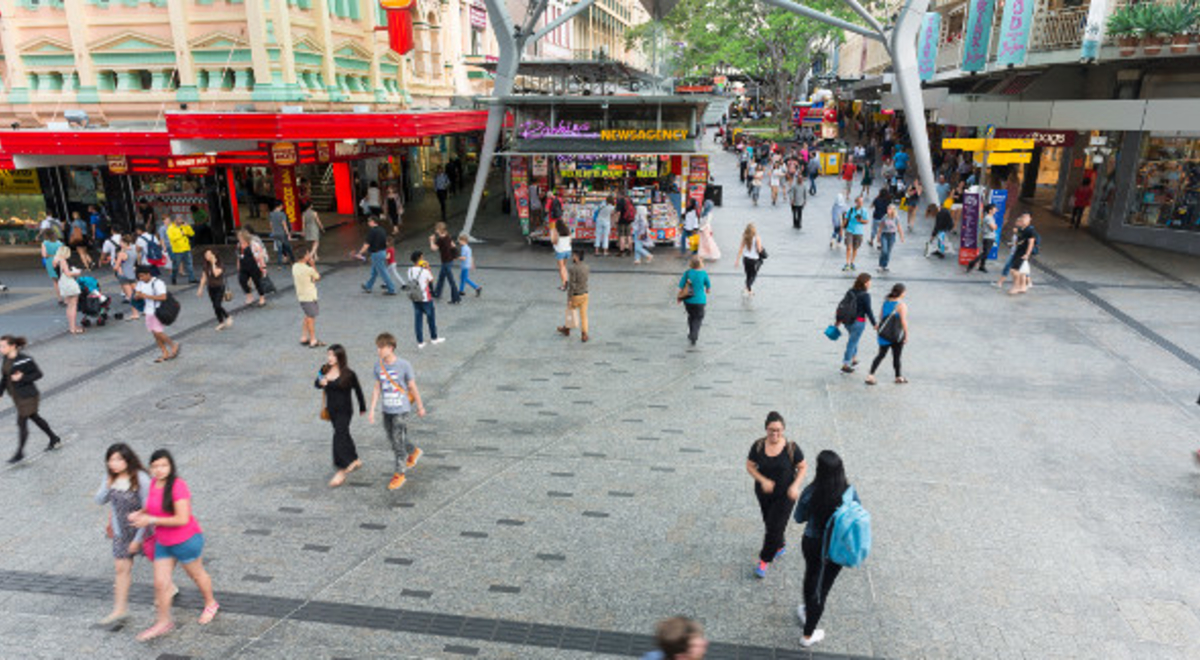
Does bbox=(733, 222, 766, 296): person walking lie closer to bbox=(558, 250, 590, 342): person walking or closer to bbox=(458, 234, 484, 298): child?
bbox=(558, 250, 590, 342): person walking

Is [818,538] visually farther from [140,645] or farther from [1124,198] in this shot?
[1124,198]

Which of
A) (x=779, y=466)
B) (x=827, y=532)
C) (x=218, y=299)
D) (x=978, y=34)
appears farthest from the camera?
(x=978, y=34)

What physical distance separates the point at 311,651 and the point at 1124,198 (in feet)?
74.4

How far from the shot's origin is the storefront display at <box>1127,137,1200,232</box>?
1838 cm

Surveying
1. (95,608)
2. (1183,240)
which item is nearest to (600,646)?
(95,608)

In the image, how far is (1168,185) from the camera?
18891 mm

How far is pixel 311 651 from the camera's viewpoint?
5.31 meters

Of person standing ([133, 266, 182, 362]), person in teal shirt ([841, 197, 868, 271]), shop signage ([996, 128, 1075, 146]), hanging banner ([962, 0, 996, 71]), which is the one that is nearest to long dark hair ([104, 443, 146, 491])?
person standing ([133, 266, 182, 362])

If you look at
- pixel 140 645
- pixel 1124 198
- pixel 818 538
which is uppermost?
pixel 1124 198

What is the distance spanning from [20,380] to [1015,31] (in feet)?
72.8

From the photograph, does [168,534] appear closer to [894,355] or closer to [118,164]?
[894,355]

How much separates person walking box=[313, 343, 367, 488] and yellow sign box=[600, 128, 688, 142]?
1254cm

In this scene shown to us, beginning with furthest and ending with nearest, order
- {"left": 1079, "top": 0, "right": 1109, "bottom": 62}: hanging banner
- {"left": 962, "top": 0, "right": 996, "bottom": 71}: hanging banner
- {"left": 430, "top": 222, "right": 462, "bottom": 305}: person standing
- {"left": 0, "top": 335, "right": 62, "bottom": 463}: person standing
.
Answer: {"left": 962, "top": 0, "right": 996, "bottom": 71}: hanging banner
{"left": 1079, "top": 0, "right": 1109, "bottom": 62}: hanging banner
{"left": 430, "top": 222, "right": 462, "bottom": 305}: person standing
{"left": 0, "top": 335, "right": 62, "bottom": 463}: person standing

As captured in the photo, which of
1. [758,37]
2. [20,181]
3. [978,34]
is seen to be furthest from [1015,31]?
[20,181]
